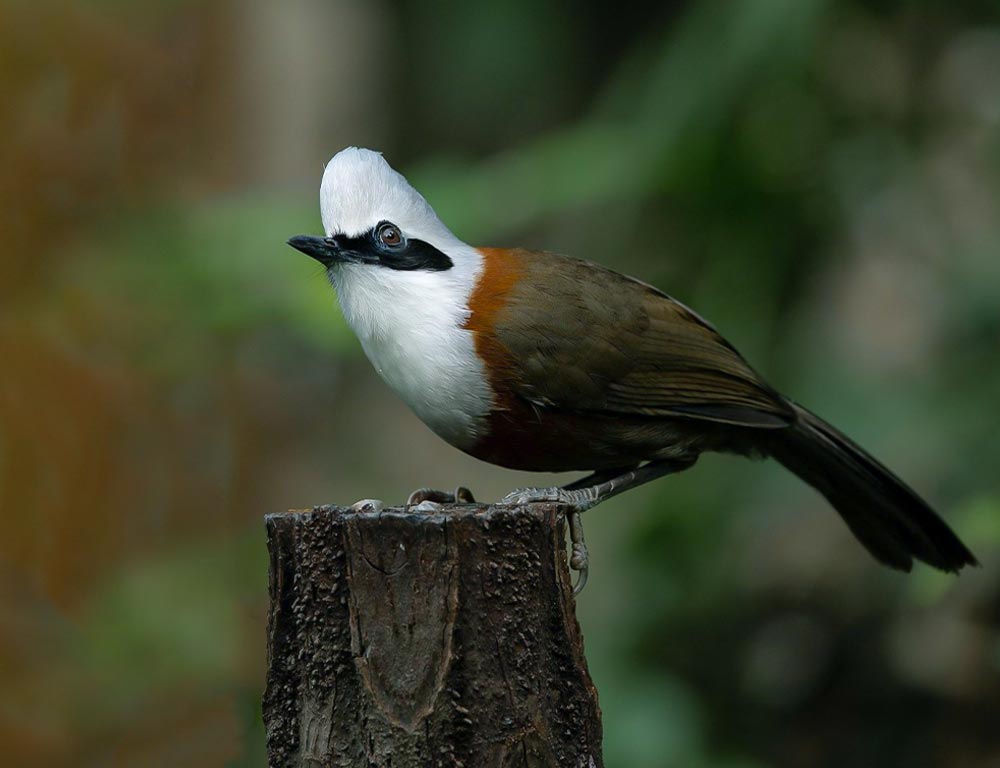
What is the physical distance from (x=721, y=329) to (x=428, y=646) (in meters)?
3.02

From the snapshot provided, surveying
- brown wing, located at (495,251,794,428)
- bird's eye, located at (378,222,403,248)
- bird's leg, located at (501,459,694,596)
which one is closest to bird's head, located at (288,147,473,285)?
bird's eye, located at (378,222,403,248)

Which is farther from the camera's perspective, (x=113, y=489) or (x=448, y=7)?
(x=448, y=7)

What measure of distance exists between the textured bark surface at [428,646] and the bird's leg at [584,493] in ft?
1.10

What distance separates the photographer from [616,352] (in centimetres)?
374

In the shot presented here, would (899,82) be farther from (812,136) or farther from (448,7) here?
(448,7)

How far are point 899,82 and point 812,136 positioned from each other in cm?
49

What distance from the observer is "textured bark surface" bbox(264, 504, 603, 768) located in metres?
2.51

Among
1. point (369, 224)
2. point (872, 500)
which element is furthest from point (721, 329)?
point (369, 224)

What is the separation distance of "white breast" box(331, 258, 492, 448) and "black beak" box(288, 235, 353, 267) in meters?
0.06

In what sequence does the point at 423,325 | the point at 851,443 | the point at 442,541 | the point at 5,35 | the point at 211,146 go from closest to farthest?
the point at 442,541 < the point at 423,325 < the point at 851,443 < the point at 5,35 < the point at 211,146

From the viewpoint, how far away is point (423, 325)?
3447mm

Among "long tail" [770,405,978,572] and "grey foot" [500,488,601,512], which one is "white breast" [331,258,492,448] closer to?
"grey foot" [500,488,601,512]

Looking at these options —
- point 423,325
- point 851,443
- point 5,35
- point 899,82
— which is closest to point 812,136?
point 899,82

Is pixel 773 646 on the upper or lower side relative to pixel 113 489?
lower
